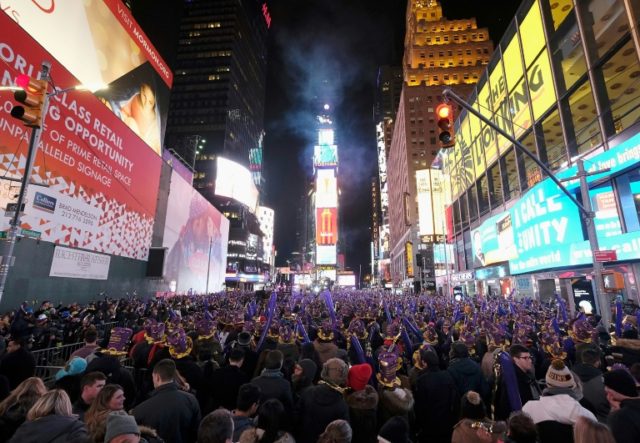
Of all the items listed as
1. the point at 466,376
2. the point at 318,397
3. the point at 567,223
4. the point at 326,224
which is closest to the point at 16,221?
the point at 318,397

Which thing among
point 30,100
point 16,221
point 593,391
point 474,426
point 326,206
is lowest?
point 593,391

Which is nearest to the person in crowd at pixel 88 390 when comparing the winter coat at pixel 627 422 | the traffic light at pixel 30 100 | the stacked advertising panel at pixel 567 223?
the winter coat at pixel 627 422

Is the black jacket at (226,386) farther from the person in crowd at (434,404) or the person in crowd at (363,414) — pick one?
the person in crowd at (434,404)

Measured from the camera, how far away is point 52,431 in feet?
9.49

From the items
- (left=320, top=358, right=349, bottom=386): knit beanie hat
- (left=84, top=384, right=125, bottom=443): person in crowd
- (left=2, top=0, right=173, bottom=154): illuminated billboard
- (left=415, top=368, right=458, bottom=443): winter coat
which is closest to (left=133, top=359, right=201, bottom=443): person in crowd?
(left=84, top=384, right=125, bottom=443): person in crowd

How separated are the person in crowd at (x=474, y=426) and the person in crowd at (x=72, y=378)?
4885 millimetres

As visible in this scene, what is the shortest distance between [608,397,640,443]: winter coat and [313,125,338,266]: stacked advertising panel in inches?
3393

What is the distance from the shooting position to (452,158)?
2153 inches

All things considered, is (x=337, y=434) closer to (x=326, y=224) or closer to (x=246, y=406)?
(x=246, y=406)

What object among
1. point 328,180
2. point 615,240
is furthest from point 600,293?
point 328,180

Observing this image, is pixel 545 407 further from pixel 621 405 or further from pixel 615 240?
pixel 615 240

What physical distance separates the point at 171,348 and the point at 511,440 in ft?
18.5

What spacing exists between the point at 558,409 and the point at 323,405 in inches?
103

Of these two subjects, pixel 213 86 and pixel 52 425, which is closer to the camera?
pixel 52 425
